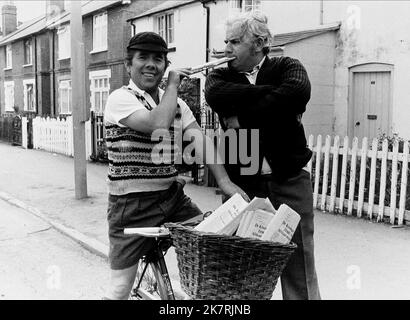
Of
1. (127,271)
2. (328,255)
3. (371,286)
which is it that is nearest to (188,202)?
(127,271)

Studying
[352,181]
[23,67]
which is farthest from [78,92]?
[23,67]

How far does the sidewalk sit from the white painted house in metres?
4.15

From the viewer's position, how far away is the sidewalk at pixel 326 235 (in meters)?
4.80

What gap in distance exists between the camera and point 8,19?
120ft

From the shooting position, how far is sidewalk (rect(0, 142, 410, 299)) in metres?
4.80

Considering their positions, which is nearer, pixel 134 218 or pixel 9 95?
pixel 134 218

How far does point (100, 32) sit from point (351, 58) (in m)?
14.2

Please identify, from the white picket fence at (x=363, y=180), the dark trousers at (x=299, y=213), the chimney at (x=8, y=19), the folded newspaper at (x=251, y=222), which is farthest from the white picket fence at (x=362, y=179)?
the chimney at (x=8, y=19)

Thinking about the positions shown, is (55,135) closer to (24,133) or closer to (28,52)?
(24,133)

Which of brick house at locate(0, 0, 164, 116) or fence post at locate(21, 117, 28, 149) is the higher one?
brick house at locate(0, 0, 164, 116)

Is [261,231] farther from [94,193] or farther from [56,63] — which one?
[56,63]

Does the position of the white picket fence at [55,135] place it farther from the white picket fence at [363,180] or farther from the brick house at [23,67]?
the brick house at [23,67]

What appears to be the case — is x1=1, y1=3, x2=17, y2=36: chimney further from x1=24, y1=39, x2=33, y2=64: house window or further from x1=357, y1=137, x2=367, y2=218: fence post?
x1=357, y1=137, x2=367, y2=218: fence post

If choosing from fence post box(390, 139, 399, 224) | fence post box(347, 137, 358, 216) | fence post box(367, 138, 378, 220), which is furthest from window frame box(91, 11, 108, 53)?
fence post box(390, 139, 399, 224)
